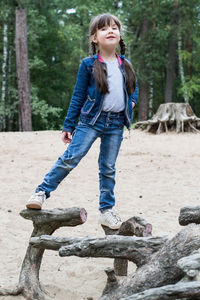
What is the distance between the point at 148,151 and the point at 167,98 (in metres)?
13.3

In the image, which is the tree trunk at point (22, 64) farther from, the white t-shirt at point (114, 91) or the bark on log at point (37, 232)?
the bark on log at point (37, 232)

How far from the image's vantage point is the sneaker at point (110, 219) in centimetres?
348

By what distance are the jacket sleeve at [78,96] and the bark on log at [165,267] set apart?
1459mm

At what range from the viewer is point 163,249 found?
2.35 meters

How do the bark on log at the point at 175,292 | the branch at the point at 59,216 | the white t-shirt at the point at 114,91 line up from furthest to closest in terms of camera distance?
the white t-shirt at the point at 114,91
the branch at the point at 59,216
the bark on log at the point at 175,292

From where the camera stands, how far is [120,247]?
8.34ft

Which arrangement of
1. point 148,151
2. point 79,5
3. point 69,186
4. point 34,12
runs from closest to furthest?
1. point 69,186
2. point 148,151
3. point 34,12
4. point 79,5

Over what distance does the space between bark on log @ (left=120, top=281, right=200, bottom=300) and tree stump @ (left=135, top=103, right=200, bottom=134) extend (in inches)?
449

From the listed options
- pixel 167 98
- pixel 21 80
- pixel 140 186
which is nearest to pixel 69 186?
pixel 140 186

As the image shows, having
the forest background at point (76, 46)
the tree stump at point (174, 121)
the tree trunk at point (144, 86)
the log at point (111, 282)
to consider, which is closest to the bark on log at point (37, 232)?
the log at point (111, 282)

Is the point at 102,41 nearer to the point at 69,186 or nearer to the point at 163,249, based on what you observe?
the point at 163,249

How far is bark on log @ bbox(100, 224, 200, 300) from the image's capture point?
2.23m

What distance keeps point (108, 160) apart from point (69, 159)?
399mm

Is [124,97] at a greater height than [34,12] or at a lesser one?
lesser
